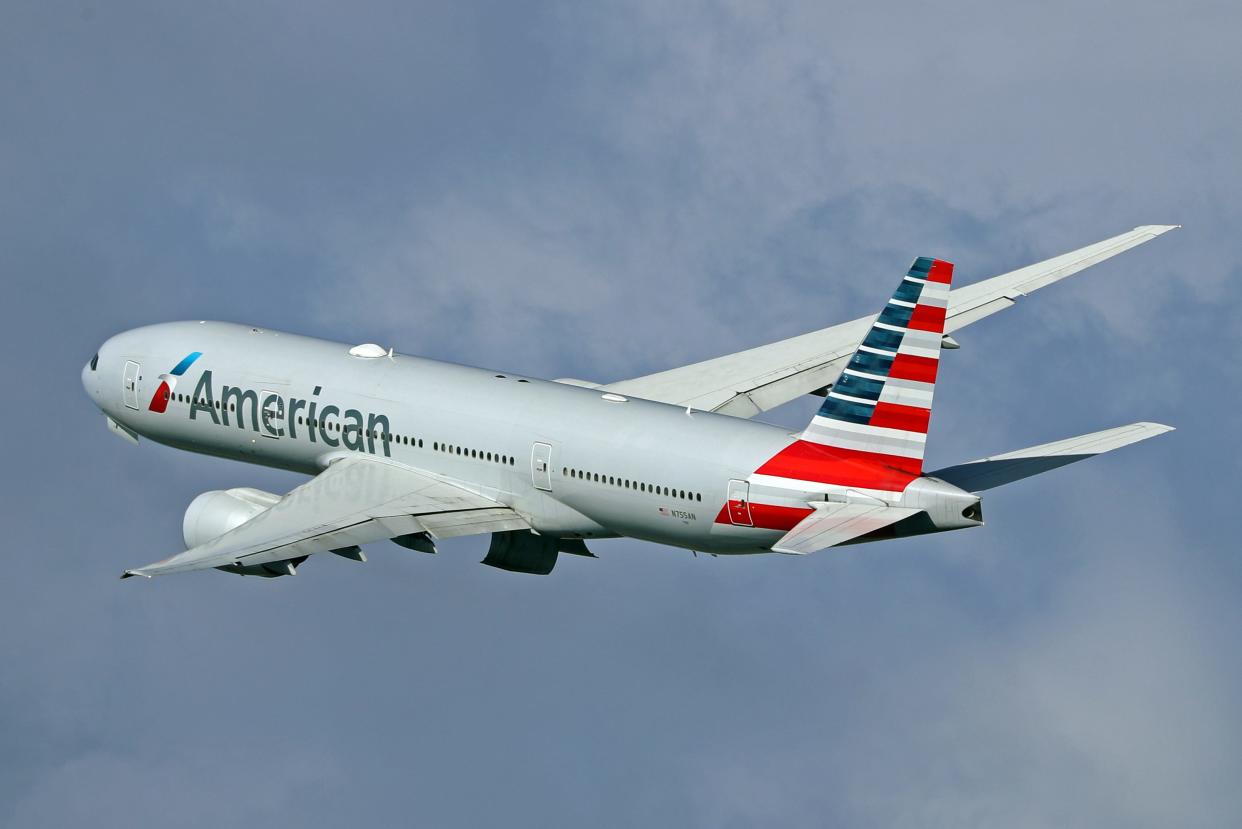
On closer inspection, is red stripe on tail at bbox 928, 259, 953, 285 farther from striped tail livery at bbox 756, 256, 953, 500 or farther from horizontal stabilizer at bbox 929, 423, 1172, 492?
horizontal stabilizer at bbox 929, 423, 1172, 492

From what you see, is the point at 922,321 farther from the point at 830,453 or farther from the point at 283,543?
the point at 283,543

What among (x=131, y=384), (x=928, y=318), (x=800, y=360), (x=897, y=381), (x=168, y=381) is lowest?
(x=897, y=381)

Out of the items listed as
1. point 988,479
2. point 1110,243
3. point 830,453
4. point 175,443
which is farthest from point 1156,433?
point 175,443

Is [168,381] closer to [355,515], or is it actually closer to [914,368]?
[355,515]

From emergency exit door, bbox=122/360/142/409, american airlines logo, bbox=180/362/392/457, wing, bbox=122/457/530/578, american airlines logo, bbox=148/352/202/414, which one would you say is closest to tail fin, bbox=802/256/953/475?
wing, bbox=122/457/530/578

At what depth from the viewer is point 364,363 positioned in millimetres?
71938

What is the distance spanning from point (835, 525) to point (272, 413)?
20.7 meters

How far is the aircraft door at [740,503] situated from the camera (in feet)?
207

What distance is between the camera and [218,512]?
6862 cm

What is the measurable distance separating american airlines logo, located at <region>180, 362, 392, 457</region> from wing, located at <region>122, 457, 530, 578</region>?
2.65 feet

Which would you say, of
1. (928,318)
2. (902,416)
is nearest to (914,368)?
(928,318)

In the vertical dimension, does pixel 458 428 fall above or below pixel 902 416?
above

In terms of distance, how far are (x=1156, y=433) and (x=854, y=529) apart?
348 inches

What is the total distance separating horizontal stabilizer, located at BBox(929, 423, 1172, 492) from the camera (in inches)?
2406
